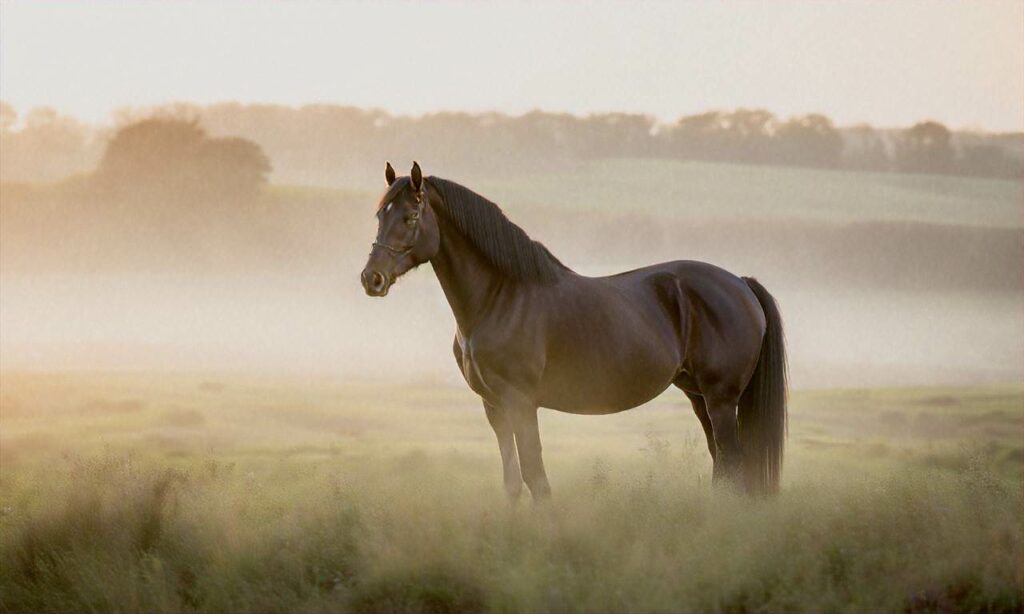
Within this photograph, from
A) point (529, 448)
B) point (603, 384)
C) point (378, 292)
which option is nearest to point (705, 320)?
point (603, 384)

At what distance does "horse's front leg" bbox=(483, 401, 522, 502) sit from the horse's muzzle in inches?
63.6

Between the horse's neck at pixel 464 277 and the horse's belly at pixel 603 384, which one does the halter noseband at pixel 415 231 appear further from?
the horse's belly at pixel 603 384

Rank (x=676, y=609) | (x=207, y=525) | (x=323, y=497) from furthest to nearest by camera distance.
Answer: (x=323, y=497)
(x=207, y=525)
(x=676, y=609)

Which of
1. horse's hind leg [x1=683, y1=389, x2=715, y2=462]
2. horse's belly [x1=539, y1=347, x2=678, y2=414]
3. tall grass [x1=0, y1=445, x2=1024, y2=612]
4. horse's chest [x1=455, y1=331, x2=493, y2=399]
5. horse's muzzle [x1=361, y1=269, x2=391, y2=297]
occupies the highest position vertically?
horse's muzzle [x1=361, y1=269, x2=391, y2=297]

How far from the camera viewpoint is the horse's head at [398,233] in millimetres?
8461

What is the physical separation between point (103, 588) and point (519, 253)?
15.7ft

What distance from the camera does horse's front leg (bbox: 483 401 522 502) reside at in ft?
29.6

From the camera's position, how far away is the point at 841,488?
1032cm

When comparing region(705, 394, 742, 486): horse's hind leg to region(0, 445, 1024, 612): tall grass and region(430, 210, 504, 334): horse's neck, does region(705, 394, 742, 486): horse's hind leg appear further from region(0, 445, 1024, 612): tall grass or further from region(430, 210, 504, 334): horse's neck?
region(430, 210, 504, 334): horse's neck

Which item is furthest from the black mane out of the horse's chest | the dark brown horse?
the horse's chest

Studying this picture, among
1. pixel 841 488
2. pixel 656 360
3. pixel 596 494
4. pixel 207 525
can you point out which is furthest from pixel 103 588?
pixel 841 488

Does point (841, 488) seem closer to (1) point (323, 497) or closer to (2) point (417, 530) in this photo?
(2) point (417, 530)

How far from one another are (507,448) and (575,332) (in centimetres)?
131

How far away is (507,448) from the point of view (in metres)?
9.11
